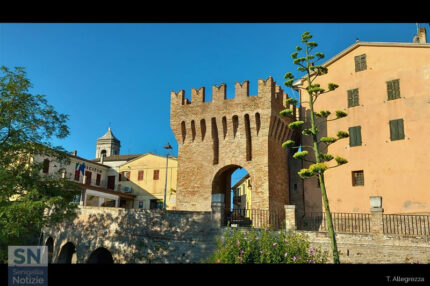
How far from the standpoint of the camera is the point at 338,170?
19.5 metres

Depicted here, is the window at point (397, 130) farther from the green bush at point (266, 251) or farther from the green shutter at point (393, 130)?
the green bush at point (266, 251)

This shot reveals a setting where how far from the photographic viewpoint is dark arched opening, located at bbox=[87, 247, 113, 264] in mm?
19337

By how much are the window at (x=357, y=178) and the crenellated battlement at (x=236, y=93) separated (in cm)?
563

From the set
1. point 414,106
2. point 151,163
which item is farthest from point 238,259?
point 151,163

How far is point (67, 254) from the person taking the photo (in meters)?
21.6

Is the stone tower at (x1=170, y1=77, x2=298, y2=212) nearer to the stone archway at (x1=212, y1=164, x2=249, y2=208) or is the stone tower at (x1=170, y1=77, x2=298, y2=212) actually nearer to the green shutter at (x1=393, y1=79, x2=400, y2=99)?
the stone archway at (x1=212, y1=164, x2=249, y2=208)

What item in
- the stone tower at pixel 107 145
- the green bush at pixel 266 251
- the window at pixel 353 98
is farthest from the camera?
the stone tower at pixel 107 145

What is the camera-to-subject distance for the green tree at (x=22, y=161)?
1274 centimetres

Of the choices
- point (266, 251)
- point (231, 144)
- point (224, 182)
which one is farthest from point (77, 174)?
point (266, 251)

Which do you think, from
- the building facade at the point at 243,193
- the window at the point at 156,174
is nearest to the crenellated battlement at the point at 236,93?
the building facade at the point at 243,193

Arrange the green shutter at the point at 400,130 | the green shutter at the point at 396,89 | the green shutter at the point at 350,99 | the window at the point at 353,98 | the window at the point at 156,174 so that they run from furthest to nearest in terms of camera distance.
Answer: the window at the point at 156,174 → the green shutter at the point at 350,99 → the window at the point at 353,98 → the green shutter at the point at 396,89 → the green shutter at the point at 400,130

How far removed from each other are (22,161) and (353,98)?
15395 mm

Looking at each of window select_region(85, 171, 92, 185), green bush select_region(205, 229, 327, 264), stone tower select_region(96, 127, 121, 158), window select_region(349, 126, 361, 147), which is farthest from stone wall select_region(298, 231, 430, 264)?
stone tower select_region(96, 127, 121, 158)
